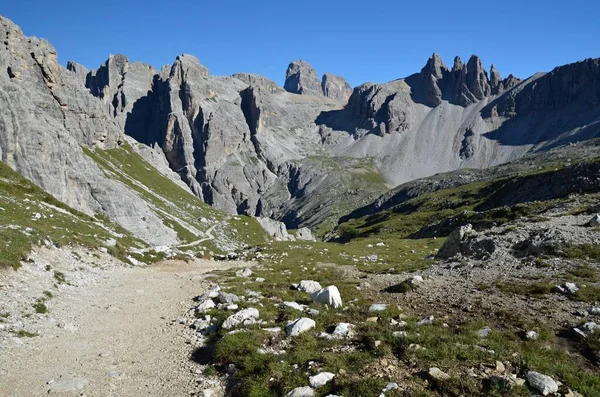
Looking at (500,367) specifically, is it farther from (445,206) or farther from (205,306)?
(445,206)

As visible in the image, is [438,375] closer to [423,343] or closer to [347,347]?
[423,343]

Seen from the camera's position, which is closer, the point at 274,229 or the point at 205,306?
the point at 205,306

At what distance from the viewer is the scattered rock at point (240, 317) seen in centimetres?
1780

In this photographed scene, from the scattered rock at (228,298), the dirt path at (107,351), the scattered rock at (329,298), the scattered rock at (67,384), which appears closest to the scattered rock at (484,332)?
the scattered rock at (329,298)

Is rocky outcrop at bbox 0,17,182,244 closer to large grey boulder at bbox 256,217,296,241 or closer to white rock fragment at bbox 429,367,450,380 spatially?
large grey boulder at bbox 256,217,296,241

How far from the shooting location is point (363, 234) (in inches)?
5940

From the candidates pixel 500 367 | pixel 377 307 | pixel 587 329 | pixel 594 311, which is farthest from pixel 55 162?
pixel 587 329

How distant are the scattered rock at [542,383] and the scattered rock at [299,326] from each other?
8357 millimetres

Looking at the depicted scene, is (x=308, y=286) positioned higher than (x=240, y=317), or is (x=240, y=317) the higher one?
(x=240, y=317)

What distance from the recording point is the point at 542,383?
10180 millimetres

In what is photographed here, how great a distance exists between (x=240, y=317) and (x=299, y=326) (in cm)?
361

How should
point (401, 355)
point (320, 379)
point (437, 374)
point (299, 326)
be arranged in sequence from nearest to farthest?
point (437, 374) < point (320, 379) < point (401, 355) < point (299, 326)

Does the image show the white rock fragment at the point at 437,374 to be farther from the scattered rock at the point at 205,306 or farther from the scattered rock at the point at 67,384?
the scattered rock at the point at 205,306

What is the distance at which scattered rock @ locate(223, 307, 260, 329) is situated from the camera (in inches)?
701
